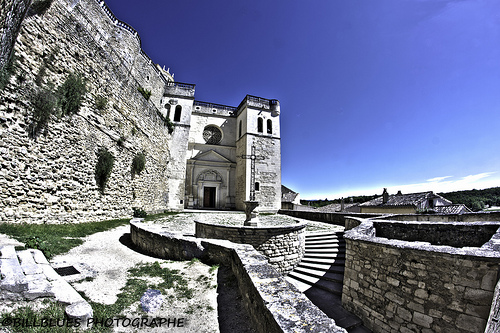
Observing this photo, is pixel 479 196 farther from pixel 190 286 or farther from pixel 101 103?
pixel 101 103

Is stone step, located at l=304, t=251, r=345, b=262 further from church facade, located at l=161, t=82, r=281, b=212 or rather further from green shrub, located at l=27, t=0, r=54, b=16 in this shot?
church facade, located at l=161, t=82, r=281, b=212

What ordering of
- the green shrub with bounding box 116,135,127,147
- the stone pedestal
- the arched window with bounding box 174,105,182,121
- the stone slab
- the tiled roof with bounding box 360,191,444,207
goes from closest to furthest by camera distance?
1. the stone slab
2. the stone pedestal
3. the green shrub with bounding box 116,135,127,147
4. the tiled roof with bounding box 360,191,444,207
5. the arched window with bounding box 174,105,182,121

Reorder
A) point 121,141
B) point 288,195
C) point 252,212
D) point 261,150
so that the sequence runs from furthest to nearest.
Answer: point 288,195, point 261,150, point 121,141, point 252,212

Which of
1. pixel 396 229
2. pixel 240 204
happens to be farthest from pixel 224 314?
pixel 240 204

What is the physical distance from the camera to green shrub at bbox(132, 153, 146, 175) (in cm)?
1162

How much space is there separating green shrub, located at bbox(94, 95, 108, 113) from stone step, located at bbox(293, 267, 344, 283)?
10161 mm

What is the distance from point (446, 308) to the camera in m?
3.37

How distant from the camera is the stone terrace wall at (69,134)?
547 cm

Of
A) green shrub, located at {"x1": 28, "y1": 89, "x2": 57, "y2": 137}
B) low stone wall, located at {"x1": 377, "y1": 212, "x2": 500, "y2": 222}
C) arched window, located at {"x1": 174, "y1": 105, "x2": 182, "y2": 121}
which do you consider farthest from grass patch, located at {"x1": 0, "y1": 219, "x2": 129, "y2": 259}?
arched window, located at {"x1": 174, "y1": 105, "x2": 182, "y2": 121}

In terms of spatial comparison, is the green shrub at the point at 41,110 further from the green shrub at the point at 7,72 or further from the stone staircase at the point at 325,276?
the stone staircase at the point at 325,276

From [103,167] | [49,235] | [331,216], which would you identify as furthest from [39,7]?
[331,216]

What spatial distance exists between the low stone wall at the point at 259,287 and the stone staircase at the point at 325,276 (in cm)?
263

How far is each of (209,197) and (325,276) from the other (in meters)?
16.6

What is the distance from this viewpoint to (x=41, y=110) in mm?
6066
